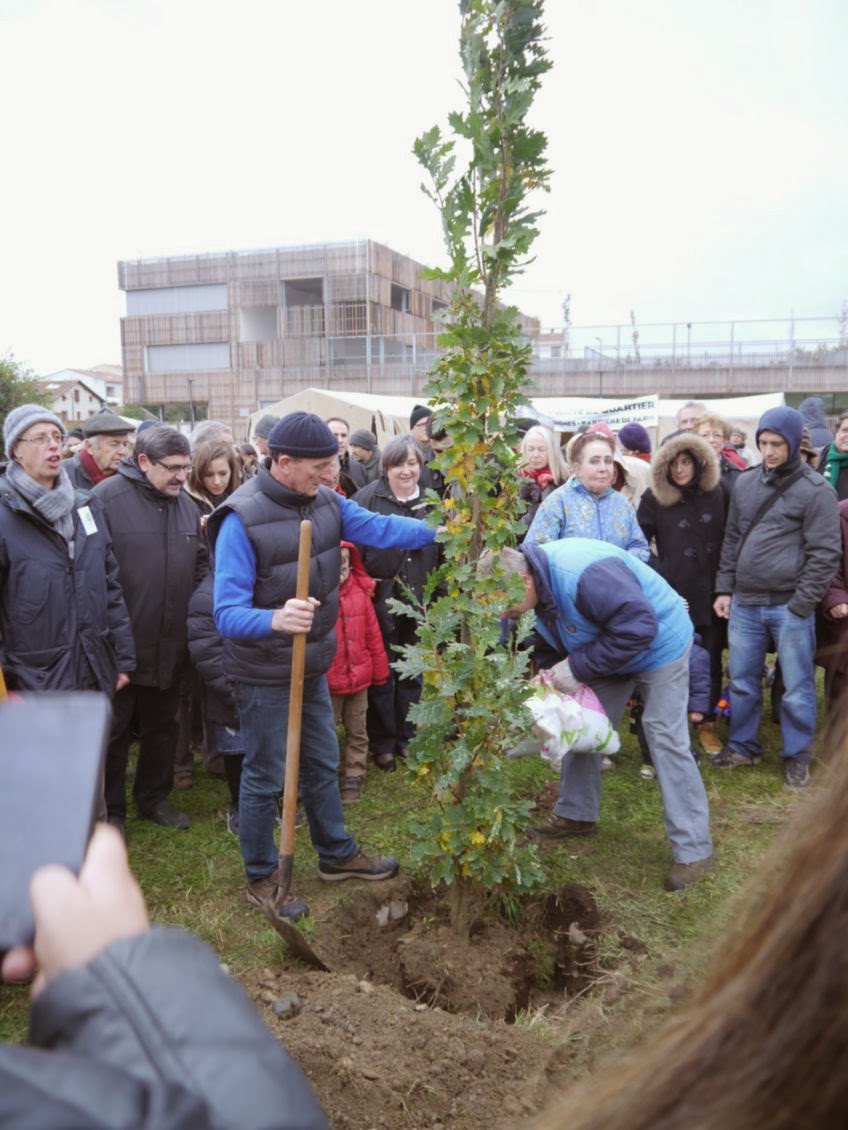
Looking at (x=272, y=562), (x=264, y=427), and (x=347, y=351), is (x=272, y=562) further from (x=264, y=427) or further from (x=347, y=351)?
(x=347, y=351)

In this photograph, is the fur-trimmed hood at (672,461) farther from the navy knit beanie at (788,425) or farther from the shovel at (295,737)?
the shovel at (295,737)

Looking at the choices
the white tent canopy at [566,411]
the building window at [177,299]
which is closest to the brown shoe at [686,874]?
the white tent canopy at [566,411]

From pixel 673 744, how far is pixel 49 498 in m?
3.18

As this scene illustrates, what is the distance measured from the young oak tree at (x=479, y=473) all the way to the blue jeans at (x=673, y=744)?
35.9 inches

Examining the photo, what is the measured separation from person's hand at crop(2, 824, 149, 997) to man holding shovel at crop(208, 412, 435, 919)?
2.48 meters

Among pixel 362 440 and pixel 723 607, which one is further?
pixel 362 440

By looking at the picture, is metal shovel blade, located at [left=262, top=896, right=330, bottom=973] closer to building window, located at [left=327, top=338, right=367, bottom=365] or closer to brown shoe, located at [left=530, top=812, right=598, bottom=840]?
brown shoe, located at [left=530, top=812, right=598, bottom=840]

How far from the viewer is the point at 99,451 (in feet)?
19.1

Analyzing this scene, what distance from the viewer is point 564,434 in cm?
1433

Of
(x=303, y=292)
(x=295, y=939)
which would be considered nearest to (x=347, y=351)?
(x=303, y=292)

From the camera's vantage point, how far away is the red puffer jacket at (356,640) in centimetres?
528

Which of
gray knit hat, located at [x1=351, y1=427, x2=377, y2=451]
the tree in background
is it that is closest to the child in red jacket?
gray knit hat, located at [x1=351, y1=427, x2=377, y2=451]

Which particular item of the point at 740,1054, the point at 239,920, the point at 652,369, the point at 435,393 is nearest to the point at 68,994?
the point at 740,1054

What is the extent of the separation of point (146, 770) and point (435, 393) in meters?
3.13
